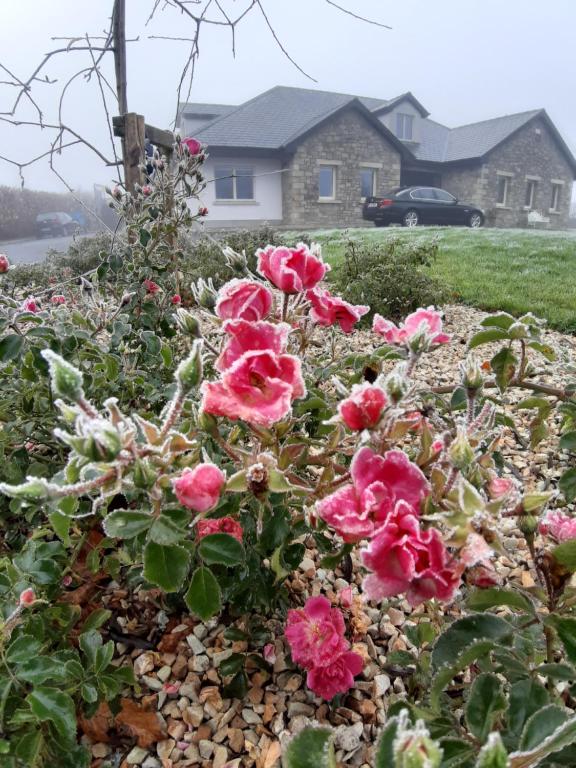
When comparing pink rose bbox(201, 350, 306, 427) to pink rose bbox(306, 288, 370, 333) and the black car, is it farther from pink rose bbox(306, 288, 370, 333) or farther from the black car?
the black car

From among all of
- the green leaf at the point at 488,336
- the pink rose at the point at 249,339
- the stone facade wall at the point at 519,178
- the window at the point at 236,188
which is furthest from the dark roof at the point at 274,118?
the pink rose at the point at 249,339

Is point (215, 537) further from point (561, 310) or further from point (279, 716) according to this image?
point (561, 310)

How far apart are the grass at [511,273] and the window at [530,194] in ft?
62.8

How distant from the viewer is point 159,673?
49.0 inches

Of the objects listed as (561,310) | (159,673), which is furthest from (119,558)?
(561,310)

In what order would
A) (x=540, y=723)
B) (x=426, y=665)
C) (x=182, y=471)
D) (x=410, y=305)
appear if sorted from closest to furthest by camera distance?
(x=540, y=723) → (x=182, y=471) → (x=426, y=665) → (x=410, y=305)

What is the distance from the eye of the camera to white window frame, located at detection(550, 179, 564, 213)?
28.0 metres

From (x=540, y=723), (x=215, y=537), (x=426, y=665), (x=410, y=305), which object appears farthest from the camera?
(x=410, y=305)

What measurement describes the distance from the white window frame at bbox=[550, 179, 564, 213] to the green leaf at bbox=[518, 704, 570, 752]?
31.8m

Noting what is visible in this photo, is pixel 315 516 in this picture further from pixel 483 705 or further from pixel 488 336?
pixel 488 336

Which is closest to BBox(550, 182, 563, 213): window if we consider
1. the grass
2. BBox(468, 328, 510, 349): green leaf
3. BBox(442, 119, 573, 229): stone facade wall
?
BBox(442, 119, 573, 229): stone facade wall

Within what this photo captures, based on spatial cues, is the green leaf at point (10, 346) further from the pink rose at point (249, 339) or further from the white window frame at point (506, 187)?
the white window frame at point (506, 187)

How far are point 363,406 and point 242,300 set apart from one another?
257 millimetres

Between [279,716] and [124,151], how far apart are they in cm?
271
